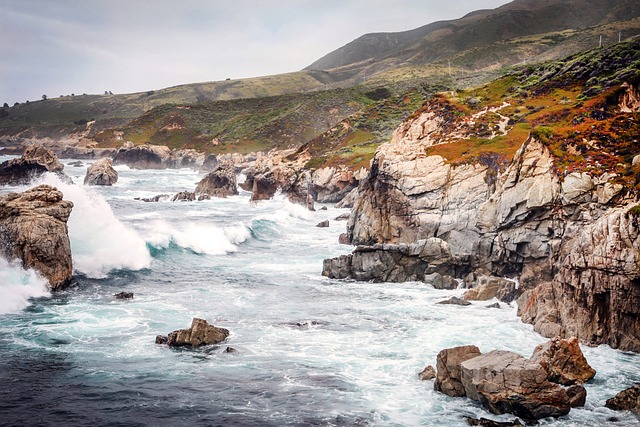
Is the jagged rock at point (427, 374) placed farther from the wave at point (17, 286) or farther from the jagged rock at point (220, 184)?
the jagged rock at point (220, 184)

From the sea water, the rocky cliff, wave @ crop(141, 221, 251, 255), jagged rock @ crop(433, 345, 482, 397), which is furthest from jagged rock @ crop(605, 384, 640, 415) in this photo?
wave @ crop(141, 221, 251, 255)

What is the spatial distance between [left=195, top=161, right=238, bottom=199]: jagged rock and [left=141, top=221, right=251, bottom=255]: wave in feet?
125

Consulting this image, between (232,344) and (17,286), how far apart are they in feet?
49.8

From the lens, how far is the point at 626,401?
20.2 m

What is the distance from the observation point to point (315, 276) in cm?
4403

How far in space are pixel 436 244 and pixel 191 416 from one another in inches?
1033

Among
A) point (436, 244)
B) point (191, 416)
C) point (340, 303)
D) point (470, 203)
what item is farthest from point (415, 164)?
point (191, 416)

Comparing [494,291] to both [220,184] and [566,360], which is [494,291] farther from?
[220,184]

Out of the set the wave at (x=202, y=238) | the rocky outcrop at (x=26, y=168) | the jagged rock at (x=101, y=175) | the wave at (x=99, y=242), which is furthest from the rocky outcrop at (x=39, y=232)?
the jagged rock at (x=101, y=175)

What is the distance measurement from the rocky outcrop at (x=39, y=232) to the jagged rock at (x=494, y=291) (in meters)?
26.5

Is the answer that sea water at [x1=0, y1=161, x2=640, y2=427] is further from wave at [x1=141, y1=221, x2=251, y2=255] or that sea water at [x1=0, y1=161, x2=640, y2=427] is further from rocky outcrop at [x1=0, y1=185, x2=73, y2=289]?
wave at [x1=141, y1=221, x2=251, y2=255]

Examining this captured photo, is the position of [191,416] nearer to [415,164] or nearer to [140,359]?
[140,359]

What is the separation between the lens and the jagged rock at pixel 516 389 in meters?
19.6

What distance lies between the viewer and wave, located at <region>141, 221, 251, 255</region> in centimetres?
5362
